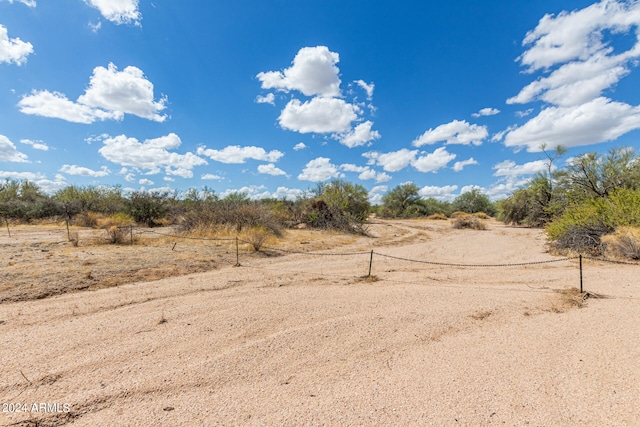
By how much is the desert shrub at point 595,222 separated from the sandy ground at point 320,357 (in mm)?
5090

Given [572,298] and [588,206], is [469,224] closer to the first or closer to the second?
[588,206]

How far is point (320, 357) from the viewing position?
358 cm

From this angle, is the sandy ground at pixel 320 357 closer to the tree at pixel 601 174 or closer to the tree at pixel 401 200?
the tree at pixel 601 174

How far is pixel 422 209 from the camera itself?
44281 millimetres

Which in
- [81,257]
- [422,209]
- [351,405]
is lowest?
[351,405]

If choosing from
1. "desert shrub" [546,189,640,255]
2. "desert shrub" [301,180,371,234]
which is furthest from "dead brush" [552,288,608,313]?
"desert shrub" [301,180,371,234]

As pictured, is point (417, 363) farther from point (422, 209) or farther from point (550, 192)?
point (422, 209)

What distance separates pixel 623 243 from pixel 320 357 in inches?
450

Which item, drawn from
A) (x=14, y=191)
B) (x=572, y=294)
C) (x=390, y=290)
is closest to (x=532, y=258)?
(x=572, y=294)

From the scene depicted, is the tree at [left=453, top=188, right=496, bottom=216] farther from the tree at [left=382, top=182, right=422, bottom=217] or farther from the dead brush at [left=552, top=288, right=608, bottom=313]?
the dead brush at [left=552, top=288, right=608, bottom=313]

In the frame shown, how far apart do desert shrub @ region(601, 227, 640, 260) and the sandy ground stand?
396cm

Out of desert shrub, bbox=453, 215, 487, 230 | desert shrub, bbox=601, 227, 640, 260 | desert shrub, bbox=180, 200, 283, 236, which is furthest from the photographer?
desert shrub, bbox=453, 215, 487, 230

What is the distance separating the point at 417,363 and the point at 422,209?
43429 mm

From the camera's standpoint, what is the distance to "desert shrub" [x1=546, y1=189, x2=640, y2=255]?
1015 centimetres
